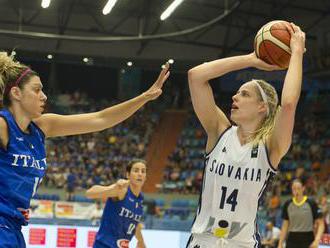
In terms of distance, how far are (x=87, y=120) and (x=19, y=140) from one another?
0.57 metres

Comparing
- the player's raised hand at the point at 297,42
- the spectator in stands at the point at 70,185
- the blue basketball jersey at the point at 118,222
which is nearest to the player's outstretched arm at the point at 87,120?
the player's raised hand at the point at 297,42

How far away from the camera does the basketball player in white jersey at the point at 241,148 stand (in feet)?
9.30

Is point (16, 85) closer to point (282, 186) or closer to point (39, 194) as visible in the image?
point (39, 194)

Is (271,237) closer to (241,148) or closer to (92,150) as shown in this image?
(241,148)

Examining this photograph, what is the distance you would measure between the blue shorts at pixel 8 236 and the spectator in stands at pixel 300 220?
214 inches

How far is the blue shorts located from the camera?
2.78 m

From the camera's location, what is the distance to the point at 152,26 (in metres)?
21.4

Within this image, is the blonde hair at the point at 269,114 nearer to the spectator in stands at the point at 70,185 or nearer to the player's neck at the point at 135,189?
the player's neck at the point at 135,189

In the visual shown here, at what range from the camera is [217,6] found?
20.1 metres

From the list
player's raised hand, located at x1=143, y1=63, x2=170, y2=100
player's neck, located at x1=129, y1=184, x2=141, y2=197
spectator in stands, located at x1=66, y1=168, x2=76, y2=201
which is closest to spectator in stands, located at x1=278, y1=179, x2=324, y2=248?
player's neck, located at x1=129, y1=184, x2=141, y2=197

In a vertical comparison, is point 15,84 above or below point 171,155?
below

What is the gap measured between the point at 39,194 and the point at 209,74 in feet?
46.5

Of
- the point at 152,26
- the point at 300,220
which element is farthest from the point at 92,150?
the point at 300,220

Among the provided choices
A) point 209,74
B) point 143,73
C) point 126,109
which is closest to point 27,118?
point 126,109
